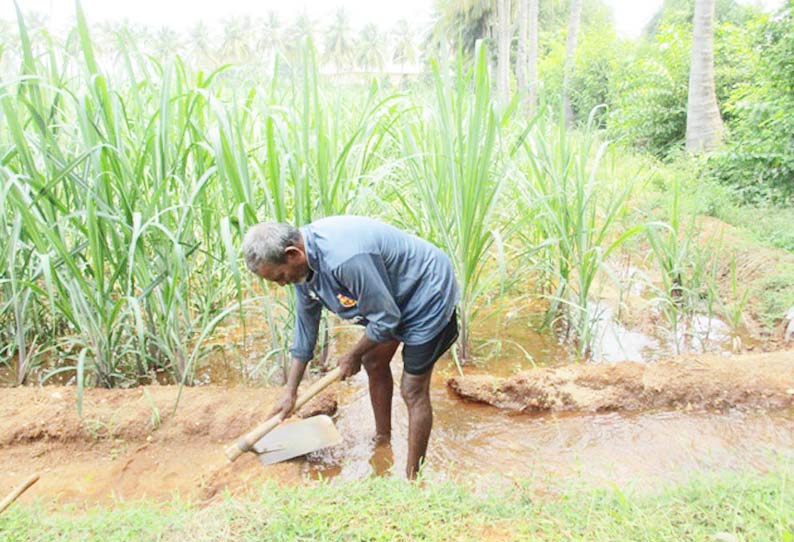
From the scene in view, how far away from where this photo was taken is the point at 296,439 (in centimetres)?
222

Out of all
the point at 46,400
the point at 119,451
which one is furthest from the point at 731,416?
the point at 46,400

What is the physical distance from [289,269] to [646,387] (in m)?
1.83

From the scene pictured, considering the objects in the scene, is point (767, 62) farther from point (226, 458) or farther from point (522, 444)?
point (226, 458)

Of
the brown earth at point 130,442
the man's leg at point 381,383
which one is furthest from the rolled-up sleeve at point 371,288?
the brown earth at point 130,442

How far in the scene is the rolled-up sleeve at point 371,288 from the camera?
1.69 meters

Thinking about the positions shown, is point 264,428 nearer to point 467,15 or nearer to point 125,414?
point 125,414

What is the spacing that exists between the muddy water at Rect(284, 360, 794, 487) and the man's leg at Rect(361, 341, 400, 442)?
0.26ft

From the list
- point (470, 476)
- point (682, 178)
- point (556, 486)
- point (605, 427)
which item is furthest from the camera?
point (682, 178)

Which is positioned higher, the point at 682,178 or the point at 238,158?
the point at 238,158

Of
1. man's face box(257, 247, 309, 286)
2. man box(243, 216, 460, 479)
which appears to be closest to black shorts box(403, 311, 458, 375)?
man box(243, 216, 460, 479)

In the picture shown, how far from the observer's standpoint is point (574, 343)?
3303 mm

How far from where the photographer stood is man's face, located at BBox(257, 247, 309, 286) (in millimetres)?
1657

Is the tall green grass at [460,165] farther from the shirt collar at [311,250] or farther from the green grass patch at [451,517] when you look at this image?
the green grass patch at [451,517]

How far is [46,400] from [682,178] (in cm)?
586
